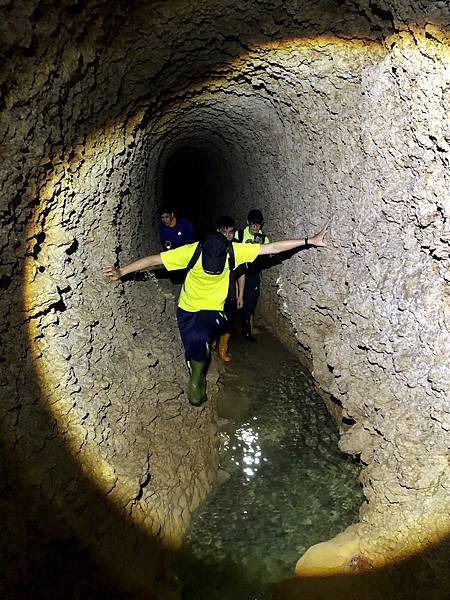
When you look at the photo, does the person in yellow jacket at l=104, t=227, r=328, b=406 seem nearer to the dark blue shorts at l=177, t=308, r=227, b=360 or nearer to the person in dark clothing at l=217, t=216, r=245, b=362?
the dark blue shorts at l=177, t=308, r=227, b=360

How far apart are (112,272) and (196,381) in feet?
4.22

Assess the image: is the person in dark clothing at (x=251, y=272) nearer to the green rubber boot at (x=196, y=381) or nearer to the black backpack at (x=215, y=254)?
the black backpack at (x=215, y=254)

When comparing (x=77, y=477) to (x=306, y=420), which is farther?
(x=306, y=420)

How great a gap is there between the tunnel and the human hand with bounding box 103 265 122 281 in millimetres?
105

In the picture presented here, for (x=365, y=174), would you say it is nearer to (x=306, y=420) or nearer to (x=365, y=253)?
(x=365, y=253)

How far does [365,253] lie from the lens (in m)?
2.99

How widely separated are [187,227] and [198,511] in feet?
11.3

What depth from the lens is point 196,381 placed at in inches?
147

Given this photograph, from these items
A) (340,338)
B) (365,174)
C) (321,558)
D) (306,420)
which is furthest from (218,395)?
(365,174)

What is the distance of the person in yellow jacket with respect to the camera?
11.0 ft

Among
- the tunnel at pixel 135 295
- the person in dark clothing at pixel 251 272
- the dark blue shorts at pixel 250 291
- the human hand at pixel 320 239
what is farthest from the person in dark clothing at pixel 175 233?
the human hand at pixel 320 239

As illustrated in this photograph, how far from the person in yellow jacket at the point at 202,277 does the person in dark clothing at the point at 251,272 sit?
76 centimetres

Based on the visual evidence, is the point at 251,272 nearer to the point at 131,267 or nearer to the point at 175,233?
the point at 175,233

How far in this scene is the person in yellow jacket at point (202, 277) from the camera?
3.37 metres
